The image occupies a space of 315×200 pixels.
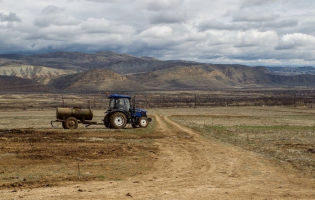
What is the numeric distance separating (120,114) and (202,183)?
16106mm

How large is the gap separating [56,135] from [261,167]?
1344 cm

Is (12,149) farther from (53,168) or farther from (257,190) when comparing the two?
(257,190)

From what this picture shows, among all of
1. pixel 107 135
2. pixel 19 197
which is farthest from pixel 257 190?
pixel 107 135

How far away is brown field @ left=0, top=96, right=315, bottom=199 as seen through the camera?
34.6 ft

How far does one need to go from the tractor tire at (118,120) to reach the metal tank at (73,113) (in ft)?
6.76

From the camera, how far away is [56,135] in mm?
23219

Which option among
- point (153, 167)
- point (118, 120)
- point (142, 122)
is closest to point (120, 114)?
point (118, 120)

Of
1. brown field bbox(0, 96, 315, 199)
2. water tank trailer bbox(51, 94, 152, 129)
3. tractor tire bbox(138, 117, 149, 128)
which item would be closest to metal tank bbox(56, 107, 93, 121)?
water tank trailer bbox(51, 94, 152, 129)

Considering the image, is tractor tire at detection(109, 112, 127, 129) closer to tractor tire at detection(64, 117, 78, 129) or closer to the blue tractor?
the blue tractor

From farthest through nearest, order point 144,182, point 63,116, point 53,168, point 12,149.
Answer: point 63,116 → point 12,149 → point 53,168 → point 144,182

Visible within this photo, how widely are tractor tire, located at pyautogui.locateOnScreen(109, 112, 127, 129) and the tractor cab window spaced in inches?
21.2

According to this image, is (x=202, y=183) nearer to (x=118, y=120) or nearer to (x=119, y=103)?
(x=118, y=120)

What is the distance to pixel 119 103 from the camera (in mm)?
27453

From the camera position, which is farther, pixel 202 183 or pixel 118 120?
pixel 118 120
